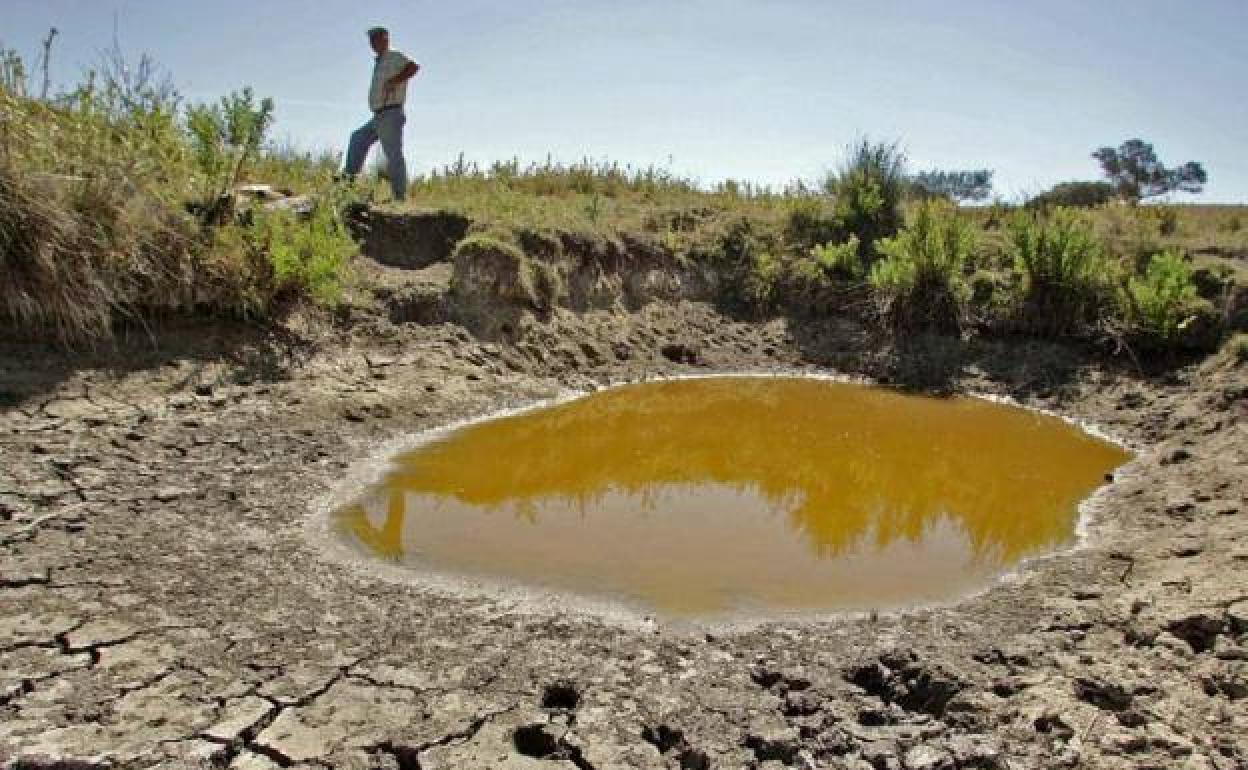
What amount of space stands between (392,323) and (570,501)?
2742 millimetres

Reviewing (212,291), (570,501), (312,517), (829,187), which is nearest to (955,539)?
(570,501)

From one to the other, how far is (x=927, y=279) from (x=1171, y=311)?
2.16 m

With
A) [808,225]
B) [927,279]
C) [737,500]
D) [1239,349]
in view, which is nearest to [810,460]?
[737,500]

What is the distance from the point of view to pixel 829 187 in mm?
11320

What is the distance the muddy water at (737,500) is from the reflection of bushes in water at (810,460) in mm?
18

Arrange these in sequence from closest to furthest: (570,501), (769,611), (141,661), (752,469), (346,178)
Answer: (141,661) < (769,611) < (570,501) < (752,469) < (346,178)

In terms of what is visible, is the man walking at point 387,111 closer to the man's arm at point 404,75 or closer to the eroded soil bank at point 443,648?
the man's arm at point 404,75

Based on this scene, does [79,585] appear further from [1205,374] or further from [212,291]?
[1205,374]

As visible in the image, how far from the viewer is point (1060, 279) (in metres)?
8.91

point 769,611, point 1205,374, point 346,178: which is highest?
point 346,178

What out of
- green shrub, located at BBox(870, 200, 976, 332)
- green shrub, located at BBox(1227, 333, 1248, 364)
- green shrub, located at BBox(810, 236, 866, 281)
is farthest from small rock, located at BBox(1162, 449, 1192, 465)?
green shrub, located at BBox(810, 236, 866, 281)

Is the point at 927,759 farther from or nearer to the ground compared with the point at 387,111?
nearer to the ground

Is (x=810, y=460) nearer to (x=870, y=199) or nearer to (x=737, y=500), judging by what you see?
(x=737, y=500)

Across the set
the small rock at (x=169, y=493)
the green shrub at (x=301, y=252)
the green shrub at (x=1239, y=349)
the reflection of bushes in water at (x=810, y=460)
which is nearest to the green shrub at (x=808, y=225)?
the reflection of bushes in water at (x=810, y=460)
